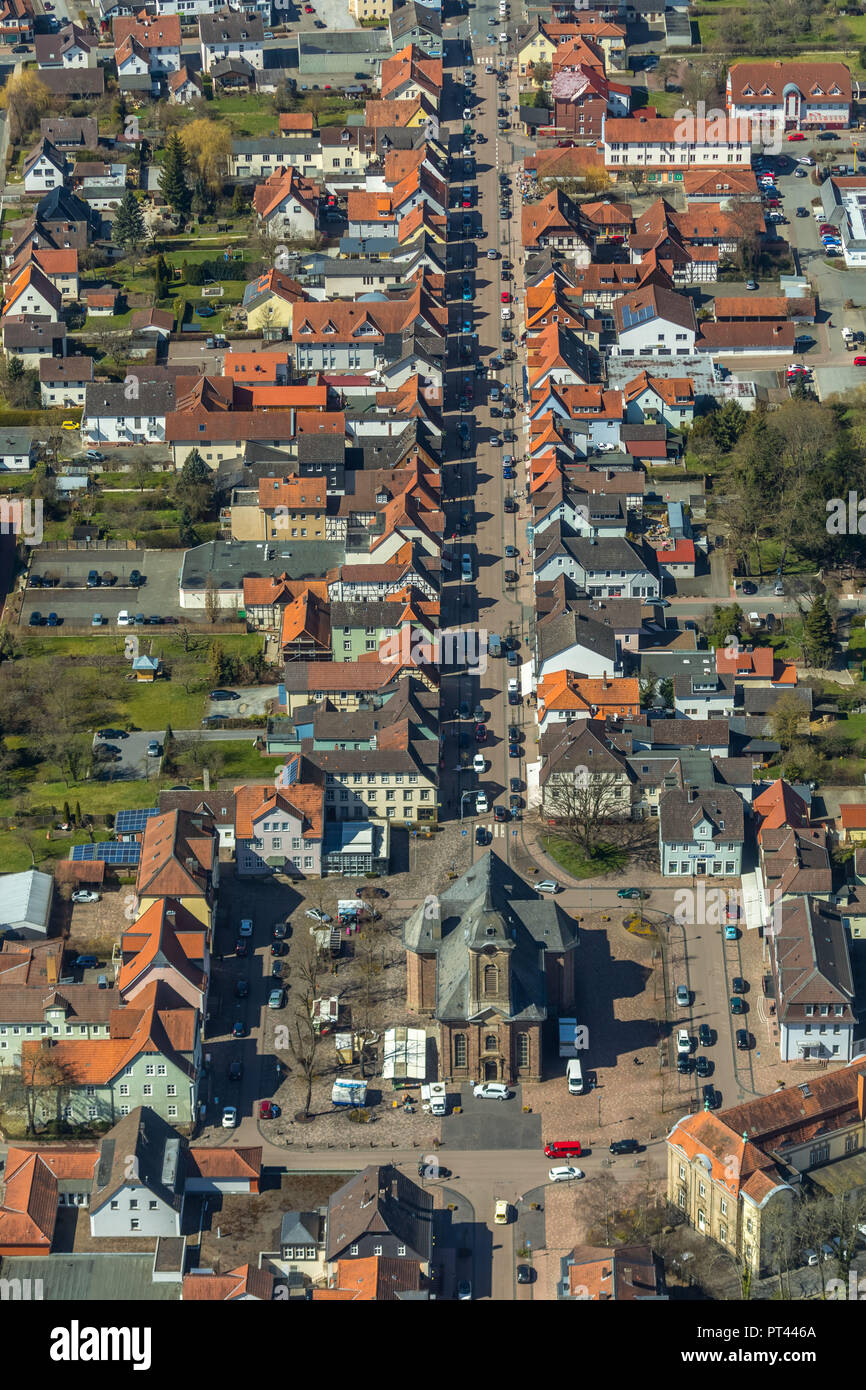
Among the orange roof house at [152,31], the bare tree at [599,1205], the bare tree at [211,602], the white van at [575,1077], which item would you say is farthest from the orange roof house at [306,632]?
the orange roof house at [152,31]

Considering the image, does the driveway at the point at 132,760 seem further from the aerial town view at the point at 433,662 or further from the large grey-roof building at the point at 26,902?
the large grey-roof building at the point at 26,902

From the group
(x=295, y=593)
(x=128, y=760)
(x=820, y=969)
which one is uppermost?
(x=295, y=593)

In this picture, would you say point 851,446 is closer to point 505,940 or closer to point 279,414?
point 279,414

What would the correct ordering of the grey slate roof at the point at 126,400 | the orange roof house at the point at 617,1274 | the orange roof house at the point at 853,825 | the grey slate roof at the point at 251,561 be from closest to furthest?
the orange roof house at the point at 617,1274 → the orange roof house at the point at 853,825 → the grey slate roof at the point at 251,561 → the grey slate roof at the point at 126,400

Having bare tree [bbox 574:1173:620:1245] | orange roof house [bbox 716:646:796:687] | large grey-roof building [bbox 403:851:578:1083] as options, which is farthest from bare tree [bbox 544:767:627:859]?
bare tree [bbox 574:1173:620:1245]

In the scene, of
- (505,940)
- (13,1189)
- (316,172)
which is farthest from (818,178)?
(13,1189)

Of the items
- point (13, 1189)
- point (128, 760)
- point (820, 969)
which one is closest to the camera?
point (13, 1189)
